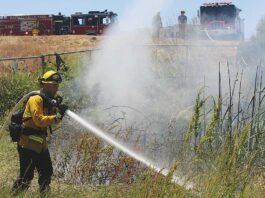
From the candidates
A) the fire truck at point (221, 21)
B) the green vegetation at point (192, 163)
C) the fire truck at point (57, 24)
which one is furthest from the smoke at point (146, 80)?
the fire truck at point (57, 24)

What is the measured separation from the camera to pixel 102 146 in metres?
6.11

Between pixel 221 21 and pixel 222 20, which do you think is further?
pixel 222 20

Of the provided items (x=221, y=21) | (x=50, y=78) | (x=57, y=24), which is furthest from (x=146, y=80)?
(x=57, y=24)

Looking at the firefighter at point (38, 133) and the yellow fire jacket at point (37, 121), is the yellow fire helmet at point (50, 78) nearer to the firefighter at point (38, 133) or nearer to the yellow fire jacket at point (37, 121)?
the firefighter at point (38, 133)

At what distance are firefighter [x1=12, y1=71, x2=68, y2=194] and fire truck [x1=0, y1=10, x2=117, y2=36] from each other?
2582 cm

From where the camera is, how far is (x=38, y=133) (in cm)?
524

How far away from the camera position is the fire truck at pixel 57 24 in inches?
1223

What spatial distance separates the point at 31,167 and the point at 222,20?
22417 millimetres

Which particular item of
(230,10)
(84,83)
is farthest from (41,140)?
(230,10)

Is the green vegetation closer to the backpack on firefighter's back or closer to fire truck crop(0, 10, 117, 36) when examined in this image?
the backpack on firefighter's back

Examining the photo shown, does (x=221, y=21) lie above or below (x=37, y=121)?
above

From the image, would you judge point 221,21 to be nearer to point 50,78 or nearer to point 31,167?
point 50,78

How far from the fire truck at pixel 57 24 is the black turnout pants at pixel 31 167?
2583 centimetres

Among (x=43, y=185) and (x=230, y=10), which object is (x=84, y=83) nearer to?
(x=43, y=185)
